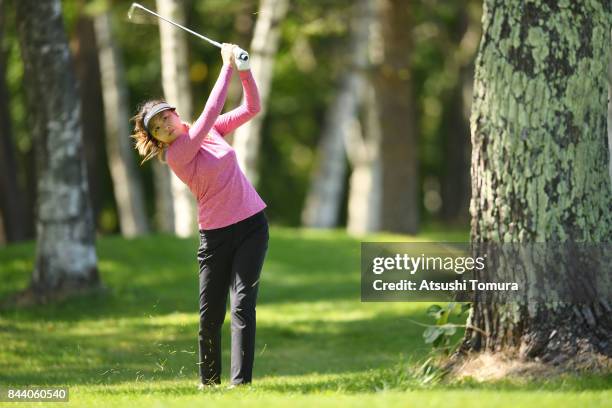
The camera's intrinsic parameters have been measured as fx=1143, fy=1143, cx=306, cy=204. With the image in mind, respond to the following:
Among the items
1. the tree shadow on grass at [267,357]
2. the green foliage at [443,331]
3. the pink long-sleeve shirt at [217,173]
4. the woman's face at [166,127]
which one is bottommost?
the tree shadow on grass at [267,357]

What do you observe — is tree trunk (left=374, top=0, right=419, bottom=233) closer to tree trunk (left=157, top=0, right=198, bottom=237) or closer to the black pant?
tree trunk (left=157, top=0, right=198, bottom=237)

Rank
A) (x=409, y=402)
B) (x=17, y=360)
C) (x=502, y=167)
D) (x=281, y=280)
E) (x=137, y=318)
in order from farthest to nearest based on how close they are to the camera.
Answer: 1. (x=281, y=280)
2. (x=137, y=318)
3. (x=17, y=360)
4. (x=502, y=167)
5. (x=409, y=402)

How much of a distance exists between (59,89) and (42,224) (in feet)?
5.32

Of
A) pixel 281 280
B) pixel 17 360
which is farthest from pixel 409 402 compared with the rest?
pixel 281 280

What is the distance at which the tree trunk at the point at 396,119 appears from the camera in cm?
2138

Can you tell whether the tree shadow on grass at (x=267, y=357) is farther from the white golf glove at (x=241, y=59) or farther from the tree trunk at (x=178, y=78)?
the tree trunk at (x=178, y=78)

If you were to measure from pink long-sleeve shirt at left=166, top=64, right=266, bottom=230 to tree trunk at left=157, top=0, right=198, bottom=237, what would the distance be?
12768mm

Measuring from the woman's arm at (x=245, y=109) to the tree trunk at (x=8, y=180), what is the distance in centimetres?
1317

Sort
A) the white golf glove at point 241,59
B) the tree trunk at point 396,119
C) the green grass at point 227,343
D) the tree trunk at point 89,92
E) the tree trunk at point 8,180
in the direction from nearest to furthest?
the green grass at point 227,343 → the white golf glove at point 241,59 → the tree trunk at point 8,180 → the tree trunk at point 396,119 → the tree trunk at point 89,92

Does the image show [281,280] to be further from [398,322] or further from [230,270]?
[230,270]

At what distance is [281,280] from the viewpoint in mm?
17172

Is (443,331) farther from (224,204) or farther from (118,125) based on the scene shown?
(118,125)

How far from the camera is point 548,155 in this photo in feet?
24.5

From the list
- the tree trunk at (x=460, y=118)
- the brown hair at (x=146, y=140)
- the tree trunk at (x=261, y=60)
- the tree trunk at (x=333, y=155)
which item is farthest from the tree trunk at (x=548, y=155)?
the tree trunk at (x=460, y=118)
